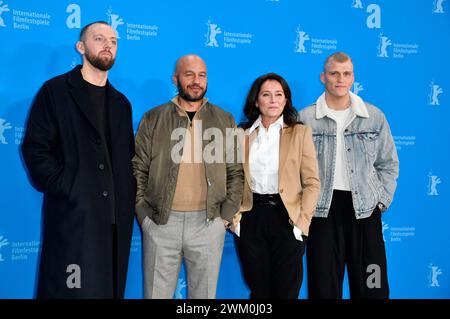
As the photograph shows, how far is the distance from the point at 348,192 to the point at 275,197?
550 mm

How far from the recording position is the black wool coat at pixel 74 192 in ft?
8.93

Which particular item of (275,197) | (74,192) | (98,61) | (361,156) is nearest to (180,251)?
(275,197)

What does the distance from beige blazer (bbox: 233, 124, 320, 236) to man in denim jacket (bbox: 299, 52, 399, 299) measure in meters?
0.18

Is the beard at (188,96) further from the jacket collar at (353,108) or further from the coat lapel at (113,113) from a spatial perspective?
the jacket collar at (353,108)

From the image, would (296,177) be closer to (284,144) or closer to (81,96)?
(284,144)

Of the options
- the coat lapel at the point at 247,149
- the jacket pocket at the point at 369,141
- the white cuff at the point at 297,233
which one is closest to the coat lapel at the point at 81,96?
the coat lapel at the point at 247,149

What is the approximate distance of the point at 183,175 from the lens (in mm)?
3121

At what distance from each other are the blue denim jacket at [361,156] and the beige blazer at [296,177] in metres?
0.16

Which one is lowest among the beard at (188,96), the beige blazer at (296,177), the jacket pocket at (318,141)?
the beige blazer at (296,177)

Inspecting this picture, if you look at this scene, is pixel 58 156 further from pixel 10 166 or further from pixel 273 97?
pixel 273 97

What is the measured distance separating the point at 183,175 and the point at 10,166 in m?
1.15

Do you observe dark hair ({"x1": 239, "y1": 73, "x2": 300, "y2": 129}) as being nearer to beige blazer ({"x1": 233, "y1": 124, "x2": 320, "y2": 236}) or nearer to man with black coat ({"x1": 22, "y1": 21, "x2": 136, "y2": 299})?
beige blazer ({"x1": 233, "y1": 124, "x2": 320, "y2": 236})
